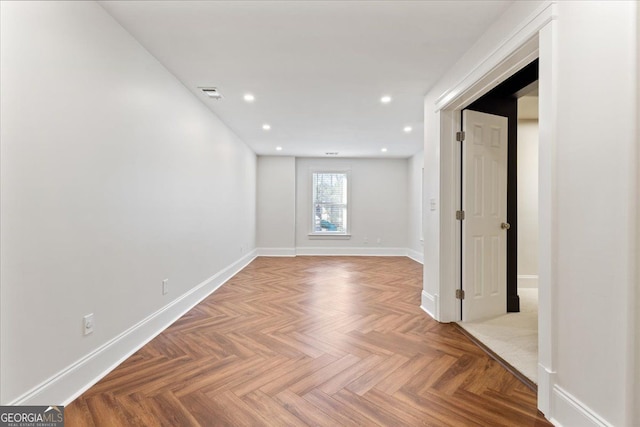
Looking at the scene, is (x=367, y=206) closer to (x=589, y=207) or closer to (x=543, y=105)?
(x=543, y=105)

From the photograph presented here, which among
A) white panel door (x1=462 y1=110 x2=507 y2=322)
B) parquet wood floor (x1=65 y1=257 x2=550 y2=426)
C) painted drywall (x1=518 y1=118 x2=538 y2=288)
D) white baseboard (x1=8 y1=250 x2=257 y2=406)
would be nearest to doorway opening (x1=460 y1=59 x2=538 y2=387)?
white panel door (x1=462 y1=110 x2=507 y2=322)

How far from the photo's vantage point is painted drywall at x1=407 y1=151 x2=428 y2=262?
6684 mm

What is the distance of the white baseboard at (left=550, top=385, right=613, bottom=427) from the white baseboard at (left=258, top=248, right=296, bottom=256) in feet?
20.0

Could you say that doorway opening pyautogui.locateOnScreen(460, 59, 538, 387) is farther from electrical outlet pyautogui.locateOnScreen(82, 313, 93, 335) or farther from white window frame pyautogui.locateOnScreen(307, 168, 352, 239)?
white window frame pyautogui.locateOnScreen(307, 168, 352, 239)

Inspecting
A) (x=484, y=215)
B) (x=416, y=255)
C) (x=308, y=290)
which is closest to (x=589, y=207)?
(x=484, y=215)

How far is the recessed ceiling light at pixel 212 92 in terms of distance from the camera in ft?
10.7

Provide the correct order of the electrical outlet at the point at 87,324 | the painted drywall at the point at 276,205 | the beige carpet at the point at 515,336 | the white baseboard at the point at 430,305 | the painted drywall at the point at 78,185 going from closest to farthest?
the painted drywall at the point at 78,185 → the electrical outlet at the point at 87,324 → the beige carpet at the point at 515,336 → the white baseboard at the point at 430,305 → the painted drywall at the point at 276,205

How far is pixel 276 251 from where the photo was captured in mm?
7320

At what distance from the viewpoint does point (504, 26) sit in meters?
1.99

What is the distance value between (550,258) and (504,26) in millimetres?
1510

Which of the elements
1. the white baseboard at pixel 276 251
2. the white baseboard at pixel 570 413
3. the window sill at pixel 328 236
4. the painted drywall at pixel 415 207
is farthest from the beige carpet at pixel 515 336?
the white baseboard at pixel 276 251

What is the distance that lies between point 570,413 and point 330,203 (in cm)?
636

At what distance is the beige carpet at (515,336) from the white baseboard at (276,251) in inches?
192

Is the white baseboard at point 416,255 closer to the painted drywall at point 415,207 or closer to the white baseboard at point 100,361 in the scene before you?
the painted drywall at point 415,207
